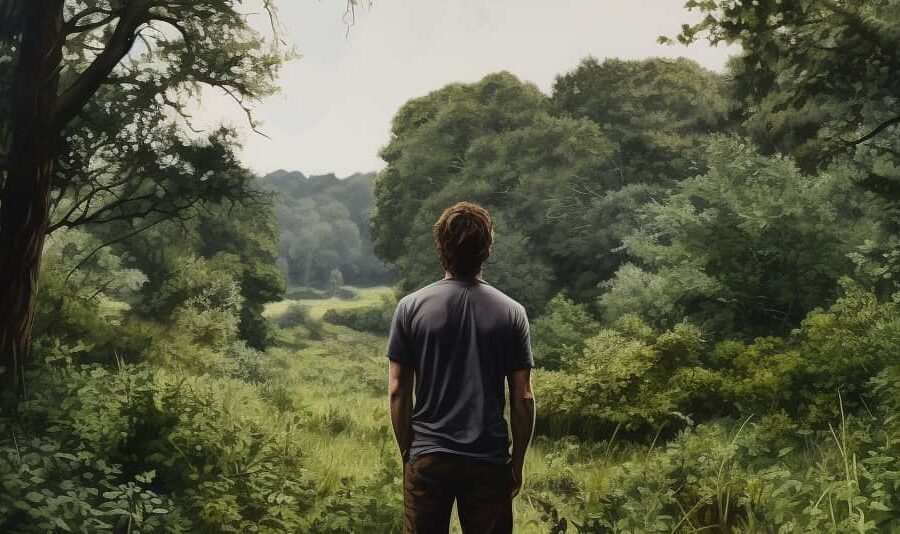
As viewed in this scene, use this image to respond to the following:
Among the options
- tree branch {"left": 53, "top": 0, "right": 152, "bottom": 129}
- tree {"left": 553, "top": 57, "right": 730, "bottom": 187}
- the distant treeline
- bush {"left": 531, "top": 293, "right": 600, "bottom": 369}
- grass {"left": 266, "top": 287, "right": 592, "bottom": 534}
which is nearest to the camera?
grass {"left": 266, "top": 287, "right": 592, "bottom": 534}

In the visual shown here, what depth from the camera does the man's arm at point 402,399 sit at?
2.62 m

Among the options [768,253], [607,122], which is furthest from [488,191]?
[768,253]

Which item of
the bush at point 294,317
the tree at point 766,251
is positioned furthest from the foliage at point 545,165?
the tree at point 766,251

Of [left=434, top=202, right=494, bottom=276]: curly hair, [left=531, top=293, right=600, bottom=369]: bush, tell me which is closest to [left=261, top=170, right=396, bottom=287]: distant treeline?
[left=531, top=293, right=600, bottom=369]: bush

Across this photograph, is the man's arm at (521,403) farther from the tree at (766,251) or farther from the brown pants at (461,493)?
the tree at (766,251)

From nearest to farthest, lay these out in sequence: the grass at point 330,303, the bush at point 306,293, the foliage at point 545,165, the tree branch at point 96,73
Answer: the tree branch at point 96,73, the foliage at point 545,165, the grass at point 330,303, the bush at point 306,293

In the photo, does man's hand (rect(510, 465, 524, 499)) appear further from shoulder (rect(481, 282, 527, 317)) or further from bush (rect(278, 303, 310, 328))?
bush (rect(278, 303, 310, 328))

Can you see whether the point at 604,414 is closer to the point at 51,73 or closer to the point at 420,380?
the point at 420,380

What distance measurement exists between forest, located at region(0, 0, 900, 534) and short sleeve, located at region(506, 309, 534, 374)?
1651 mm

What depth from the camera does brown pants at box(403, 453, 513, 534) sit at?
246 centimetres

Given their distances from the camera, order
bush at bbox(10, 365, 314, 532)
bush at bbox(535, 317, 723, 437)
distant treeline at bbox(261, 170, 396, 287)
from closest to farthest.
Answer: bush at bbox(10, 365, 314, 532) < bush at bbox(535, 317, 723, 437) < distant treeline at bbox(261, 170, 396, 287)

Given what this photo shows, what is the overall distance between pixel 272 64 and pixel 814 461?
6644mm

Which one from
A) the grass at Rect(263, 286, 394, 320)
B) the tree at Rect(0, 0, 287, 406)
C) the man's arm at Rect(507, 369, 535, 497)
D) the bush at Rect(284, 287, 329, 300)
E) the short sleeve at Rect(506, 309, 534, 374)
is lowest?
the grass at Rect(263, 286, 394, 320)

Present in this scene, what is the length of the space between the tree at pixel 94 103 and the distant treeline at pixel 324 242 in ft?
88.7
